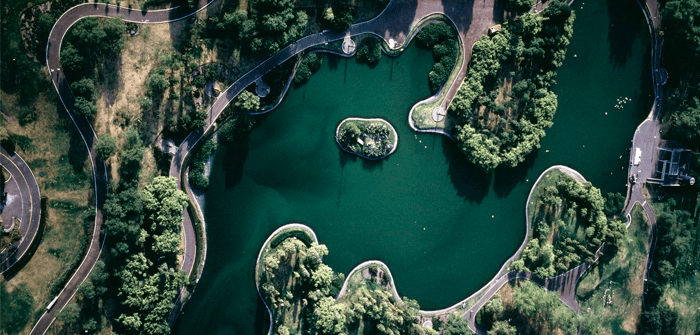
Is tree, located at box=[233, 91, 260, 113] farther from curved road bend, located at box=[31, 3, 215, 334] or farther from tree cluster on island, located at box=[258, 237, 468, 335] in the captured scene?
tree cluster on island, located at box=[258, 237, 468, 335]

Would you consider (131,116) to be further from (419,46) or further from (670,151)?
(670,151)

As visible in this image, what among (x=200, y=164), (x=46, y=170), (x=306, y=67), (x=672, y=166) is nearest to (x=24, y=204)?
(x=46, y=170)

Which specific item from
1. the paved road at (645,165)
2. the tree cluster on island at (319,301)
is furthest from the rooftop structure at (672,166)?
the tree cluster on island at (319,301)

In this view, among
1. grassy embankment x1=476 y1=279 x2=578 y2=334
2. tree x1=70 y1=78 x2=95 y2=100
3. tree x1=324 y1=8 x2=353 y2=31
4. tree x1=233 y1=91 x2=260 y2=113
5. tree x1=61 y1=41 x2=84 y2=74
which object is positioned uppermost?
tree x1=324 y1=8 x2=353 y2=31

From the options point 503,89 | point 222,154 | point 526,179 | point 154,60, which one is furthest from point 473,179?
point 154,60

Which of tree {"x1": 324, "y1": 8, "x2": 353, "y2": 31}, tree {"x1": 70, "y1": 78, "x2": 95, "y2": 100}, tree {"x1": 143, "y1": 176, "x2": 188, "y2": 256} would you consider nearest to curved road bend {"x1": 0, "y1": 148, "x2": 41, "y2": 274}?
tree {"x1": 70, "y1": 78, "x2": 95, "y2": 100}

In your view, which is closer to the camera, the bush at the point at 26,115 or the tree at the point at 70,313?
the tree at the point at 70,313

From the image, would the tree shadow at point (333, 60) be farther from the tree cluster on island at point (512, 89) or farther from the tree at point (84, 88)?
the tree at point (84, 88)
